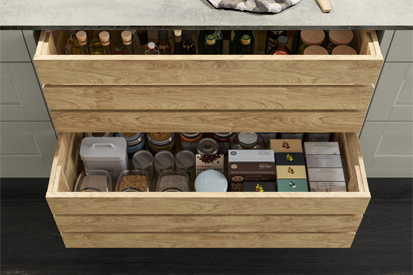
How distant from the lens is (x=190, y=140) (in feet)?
6.36

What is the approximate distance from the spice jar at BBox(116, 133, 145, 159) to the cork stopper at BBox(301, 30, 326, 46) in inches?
26.8

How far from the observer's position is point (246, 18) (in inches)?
59.4

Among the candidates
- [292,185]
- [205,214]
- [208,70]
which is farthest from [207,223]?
[208,70]

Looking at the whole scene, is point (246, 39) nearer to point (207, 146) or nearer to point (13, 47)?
point (207, 146)

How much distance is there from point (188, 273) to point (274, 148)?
575 millimetres

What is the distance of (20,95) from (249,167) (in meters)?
0.80

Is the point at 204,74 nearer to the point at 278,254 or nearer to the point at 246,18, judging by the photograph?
the point at 246,18

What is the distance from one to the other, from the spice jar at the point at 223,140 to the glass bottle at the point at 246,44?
321 mm

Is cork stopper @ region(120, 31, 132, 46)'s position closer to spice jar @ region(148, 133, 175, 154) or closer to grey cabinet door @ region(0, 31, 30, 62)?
grey cabinet door @ region(0, 31, 30, 62)

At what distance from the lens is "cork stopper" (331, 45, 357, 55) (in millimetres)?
1652

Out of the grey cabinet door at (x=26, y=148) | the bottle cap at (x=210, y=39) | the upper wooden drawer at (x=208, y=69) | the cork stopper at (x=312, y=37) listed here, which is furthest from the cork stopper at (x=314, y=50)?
the grey cabinet door at (x=26, y=148)

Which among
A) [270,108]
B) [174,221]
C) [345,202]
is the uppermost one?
[270,108]

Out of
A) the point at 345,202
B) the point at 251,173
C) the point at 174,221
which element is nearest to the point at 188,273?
the point at 174,221

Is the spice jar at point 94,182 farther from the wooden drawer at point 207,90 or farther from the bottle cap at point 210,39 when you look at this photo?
the bottle cap at point 210,39
